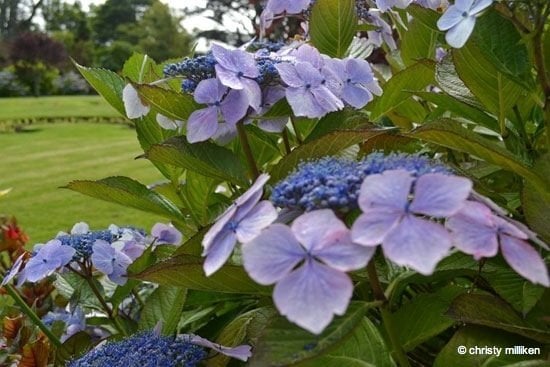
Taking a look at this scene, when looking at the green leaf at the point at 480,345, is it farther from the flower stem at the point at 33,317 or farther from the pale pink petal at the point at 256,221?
the flower stem at the point at 33,317

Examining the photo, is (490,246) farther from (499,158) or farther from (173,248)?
(173,248)

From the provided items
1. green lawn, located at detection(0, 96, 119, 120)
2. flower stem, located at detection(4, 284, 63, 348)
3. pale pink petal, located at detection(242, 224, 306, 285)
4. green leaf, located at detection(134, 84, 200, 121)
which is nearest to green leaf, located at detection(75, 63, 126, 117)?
green leaf, located at detection(134, 84, 200, 121)

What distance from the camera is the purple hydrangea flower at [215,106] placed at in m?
0.59

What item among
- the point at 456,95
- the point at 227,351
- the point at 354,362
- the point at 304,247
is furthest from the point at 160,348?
the point at 456,95

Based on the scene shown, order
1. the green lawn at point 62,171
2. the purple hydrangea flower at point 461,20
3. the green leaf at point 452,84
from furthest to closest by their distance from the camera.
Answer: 1. the green lawn at point 62,171
2. the green leaf at point 452,84
3. the purple hydrangea flower at point 461,20

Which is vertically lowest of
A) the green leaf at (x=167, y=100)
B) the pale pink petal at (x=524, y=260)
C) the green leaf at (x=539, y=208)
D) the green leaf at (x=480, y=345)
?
the green leaf at (x=480, y=345)

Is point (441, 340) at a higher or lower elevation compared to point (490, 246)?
lower

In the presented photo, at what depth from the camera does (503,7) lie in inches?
21.7

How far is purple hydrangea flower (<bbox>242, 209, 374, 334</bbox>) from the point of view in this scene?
34 cm

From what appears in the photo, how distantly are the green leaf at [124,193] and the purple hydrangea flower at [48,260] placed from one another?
0.21 ft

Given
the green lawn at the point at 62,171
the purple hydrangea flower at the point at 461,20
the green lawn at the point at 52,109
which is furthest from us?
the green lawn at the point at 52,109

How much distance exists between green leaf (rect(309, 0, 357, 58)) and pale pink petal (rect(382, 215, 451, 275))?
485 mm

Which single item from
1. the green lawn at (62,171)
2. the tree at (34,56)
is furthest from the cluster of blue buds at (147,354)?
the tree at (34,56)

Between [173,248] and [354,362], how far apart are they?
1.10ft
